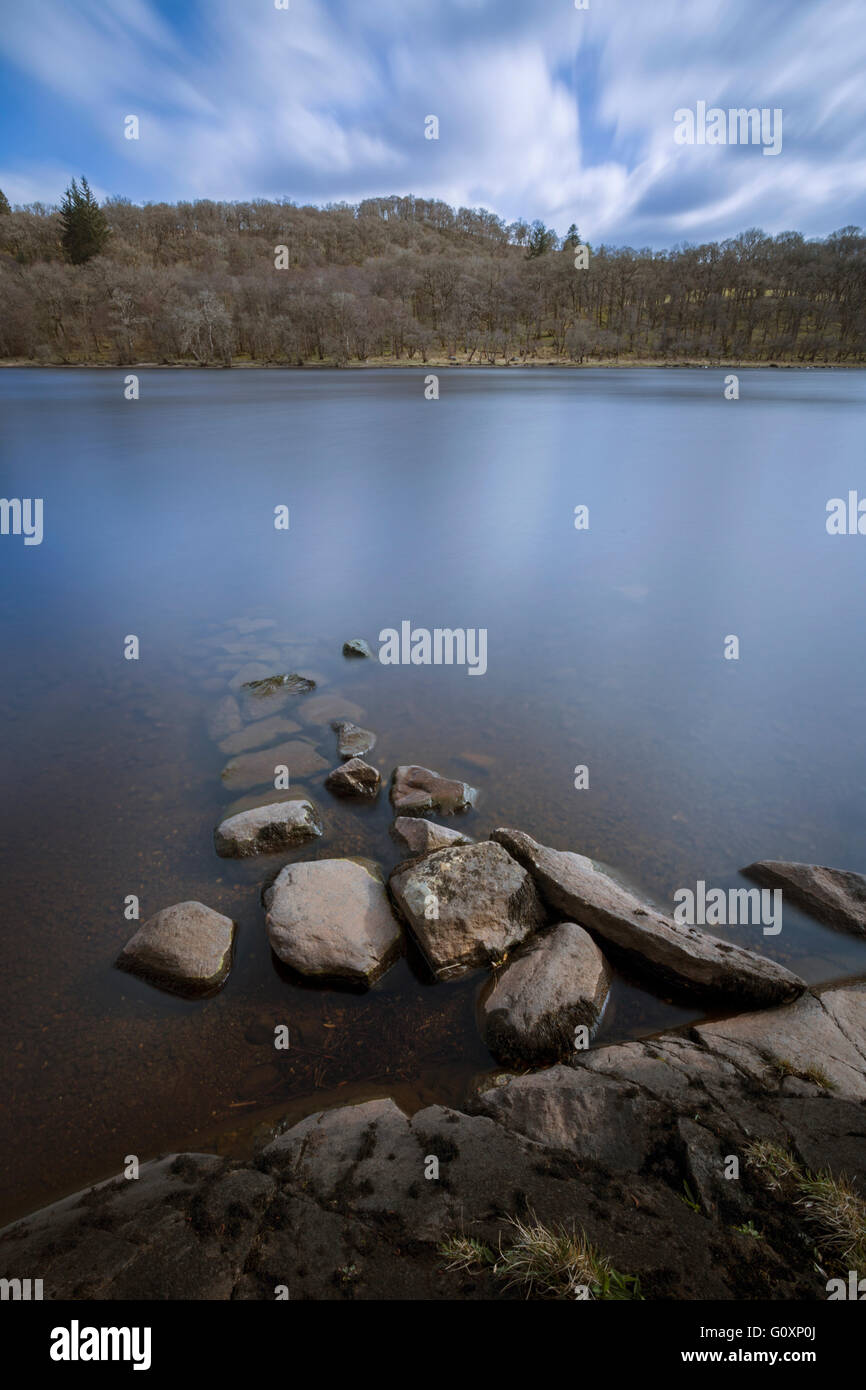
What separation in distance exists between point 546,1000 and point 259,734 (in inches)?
211

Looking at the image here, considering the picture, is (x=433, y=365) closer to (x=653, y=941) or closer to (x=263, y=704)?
(x=263, y=704)

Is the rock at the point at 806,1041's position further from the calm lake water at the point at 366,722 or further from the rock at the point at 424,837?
the rock at the point at 424,837

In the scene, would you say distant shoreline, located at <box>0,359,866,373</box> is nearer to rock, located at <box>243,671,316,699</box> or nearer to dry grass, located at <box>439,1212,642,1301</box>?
rock, located at <box>243,671,316,699</box>

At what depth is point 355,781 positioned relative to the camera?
24.3 ft

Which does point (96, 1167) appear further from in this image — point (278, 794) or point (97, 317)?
point (97, 317)

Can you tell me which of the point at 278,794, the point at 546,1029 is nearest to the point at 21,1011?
the point at 278,794

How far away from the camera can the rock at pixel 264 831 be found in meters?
6.48

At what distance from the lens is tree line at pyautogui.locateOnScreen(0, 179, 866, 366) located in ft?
327

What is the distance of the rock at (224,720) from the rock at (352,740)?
1.41m

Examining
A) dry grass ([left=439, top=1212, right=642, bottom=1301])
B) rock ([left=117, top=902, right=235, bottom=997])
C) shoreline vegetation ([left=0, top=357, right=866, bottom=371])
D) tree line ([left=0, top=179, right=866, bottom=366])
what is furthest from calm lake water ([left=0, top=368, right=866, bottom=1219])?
tree line ([left=0, top=179, right=866, bottom=366])

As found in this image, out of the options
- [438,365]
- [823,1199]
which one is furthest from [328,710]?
[438,365]

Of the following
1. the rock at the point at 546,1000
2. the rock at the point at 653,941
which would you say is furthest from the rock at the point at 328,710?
the rock at the point at 546,1000

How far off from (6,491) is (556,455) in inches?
990

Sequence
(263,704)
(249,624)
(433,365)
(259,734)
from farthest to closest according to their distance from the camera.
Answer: (433,365)
(249,624)
(263,704)
(259,734)
